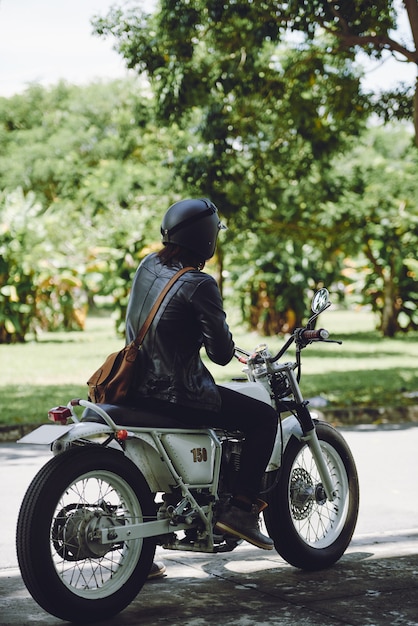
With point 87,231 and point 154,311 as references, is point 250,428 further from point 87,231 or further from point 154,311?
point 87,231

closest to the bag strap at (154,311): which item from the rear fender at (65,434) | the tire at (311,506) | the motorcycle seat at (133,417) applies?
the motorcycle seat at (133,417)

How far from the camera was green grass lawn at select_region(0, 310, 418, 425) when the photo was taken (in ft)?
44.5

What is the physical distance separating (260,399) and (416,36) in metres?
8.80

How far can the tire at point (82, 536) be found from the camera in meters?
4.28

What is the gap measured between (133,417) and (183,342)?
0.40 meters

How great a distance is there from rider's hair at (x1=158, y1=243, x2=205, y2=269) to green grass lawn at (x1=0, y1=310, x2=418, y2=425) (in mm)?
6657

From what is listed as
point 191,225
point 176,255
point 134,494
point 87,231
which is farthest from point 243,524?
point 87,231

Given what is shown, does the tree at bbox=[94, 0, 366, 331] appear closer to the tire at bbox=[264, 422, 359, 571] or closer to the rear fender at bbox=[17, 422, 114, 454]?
the tire at bbox=[264, 422, 359, 571]

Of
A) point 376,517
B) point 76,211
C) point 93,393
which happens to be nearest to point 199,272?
point 93,393

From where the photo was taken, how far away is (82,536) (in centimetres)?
445

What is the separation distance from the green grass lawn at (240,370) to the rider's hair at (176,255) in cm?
666

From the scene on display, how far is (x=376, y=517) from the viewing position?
7.13 metres

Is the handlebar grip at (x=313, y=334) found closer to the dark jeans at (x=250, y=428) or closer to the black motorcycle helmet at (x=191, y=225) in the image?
the dark jeans at (x=250, y=428)

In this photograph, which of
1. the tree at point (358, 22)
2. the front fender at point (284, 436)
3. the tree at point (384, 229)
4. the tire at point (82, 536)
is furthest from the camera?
the tree at point (384, 229)
